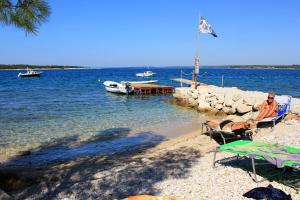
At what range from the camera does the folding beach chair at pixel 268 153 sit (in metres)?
5.89

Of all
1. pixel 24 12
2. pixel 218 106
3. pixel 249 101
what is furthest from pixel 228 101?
pixel 24 12

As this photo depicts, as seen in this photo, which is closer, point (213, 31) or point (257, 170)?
point (257, 170)

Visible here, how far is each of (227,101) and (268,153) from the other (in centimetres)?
1229

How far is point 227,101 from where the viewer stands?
18406 millimetres

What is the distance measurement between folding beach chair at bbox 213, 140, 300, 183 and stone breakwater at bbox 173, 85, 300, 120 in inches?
271

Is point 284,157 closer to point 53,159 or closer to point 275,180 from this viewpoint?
point 275,180

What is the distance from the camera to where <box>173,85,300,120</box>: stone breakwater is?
1586 centimetres

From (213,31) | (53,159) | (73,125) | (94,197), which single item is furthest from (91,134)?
(213,31)

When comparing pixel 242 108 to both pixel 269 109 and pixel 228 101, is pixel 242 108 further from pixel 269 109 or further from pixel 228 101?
pixel 269 109

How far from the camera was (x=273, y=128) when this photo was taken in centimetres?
1062

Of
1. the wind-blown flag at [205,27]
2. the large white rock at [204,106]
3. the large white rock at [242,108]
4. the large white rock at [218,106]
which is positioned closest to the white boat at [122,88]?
the wind-blown flag at [205,27]

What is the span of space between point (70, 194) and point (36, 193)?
87cm

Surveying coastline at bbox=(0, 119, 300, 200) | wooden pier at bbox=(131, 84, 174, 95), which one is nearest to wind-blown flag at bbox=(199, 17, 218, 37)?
wooden pier at bbox=(131, 84, 174, 95)

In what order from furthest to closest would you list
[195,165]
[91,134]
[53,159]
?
[91,134], [53,159], [195,165]
